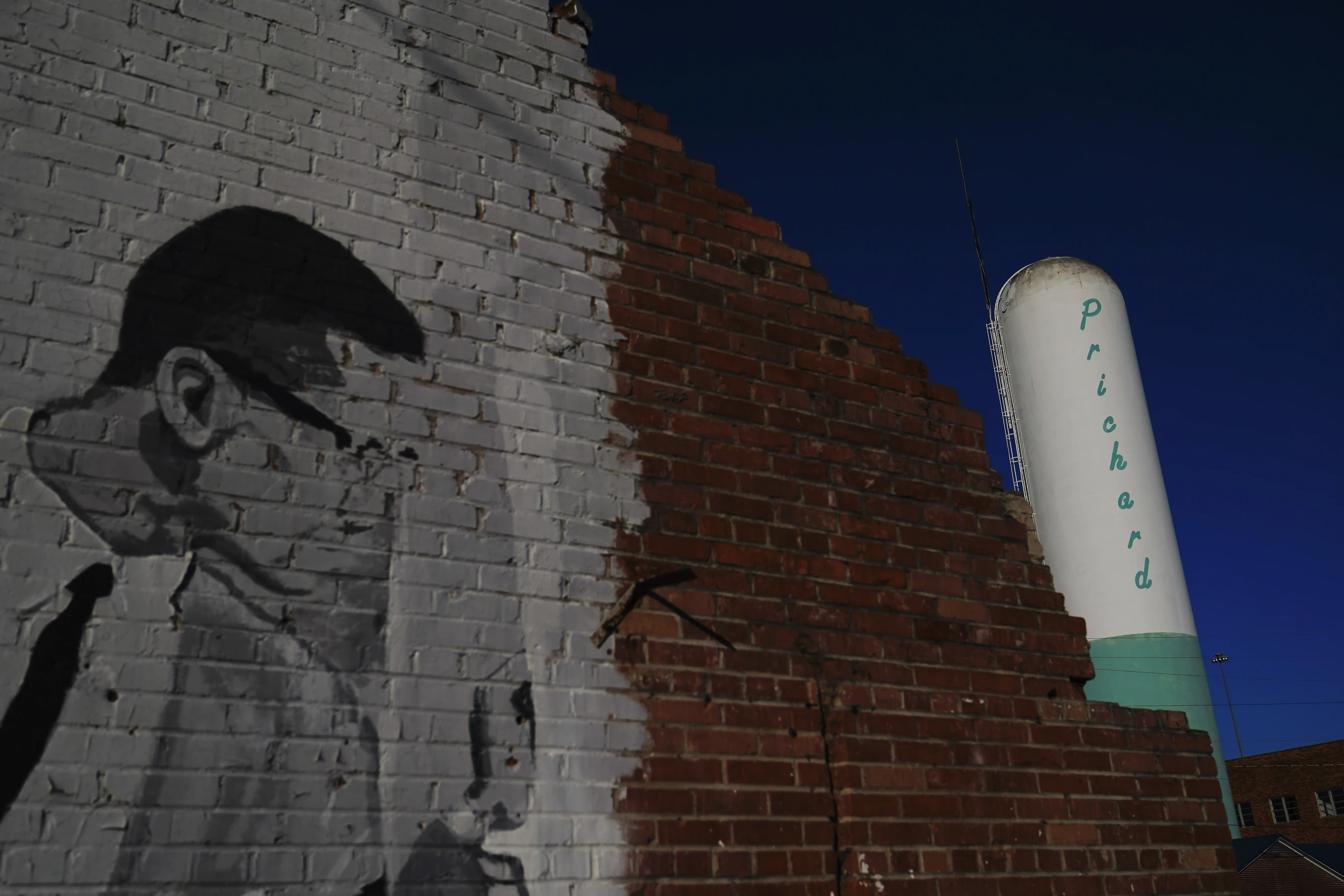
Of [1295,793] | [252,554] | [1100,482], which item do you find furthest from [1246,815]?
[252,554]

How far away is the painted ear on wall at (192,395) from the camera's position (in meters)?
2.41

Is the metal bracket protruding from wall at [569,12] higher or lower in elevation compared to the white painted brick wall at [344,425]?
higher

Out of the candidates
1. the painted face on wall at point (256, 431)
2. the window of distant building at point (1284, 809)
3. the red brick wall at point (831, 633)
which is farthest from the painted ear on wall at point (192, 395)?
the window of distant building at point (1284, 809)

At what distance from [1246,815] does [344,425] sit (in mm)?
36094

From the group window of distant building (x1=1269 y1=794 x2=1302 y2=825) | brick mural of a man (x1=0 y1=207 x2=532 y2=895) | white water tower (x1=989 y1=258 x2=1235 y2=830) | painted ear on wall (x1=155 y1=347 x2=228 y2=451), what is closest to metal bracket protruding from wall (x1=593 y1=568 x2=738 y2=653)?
brick mural of a man (x1=0 y1=207 x2=532 y2=895)

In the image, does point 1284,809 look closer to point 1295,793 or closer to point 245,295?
point 1295,793

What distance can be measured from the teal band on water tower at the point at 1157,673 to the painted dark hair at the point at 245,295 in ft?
34.8

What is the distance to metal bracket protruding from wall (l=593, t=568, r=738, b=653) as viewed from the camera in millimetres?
2766

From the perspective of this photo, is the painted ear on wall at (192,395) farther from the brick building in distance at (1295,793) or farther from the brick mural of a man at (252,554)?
the brick building in distance at (1295,793)

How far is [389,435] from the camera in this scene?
268 cm

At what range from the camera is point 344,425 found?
262 centimetres

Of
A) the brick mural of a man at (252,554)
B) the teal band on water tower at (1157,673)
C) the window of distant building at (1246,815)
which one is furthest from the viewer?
the window of distant building at (1246,815)

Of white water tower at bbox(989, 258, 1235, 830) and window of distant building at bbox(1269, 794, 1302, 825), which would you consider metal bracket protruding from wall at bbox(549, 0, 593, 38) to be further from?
window of distant building at bbox(1269, 794, 1302, 825)

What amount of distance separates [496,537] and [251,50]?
1.60 metres
